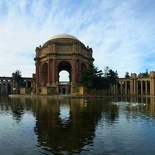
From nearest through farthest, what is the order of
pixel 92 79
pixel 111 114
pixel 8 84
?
pixel 111 114 → pixel 92 79 → pixel 8 84

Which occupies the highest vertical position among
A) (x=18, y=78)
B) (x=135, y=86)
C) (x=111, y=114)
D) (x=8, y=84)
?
(x=18, y=78)

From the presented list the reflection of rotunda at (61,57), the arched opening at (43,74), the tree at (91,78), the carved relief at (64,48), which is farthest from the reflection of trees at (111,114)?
the arched opening at (43,74)

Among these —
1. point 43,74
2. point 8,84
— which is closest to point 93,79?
point 43,74

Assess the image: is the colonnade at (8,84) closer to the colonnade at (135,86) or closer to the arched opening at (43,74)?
the arched opening at (43,74)

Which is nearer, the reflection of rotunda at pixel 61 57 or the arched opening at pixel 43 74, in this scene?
the reflection of rotunda at pixel 61 57

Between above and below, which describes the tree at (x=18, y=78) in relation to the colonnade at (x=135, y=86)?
above

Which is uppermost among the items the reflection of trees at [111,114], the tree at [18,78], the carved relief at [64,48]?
the carved relief at [64,48]

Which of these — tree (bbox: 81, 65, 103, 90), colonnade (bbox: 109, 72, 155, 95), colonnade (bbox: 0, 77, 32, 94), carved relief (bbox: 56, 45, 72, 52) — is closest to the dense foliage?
tree (bbox: 81, 65, 103, 90)

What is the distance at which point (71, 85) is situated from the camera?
3807 inches

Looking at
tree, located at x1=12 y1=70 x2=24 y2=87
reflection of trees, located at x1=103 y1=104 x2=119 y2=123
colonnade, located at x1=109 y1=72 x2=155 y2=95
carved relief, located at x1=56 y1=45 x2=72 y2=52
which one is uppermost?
carved relief, located at x1=56 y1=45 x2=72 y2=52

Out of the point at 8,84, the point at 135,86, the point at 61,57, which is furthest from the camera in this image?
the point at 8,84

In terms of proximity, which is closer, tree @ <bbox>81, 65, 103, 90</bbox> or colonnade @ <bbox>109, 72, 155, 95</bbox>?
tree @ <bbox>81, 65, 103, 90</bbox>

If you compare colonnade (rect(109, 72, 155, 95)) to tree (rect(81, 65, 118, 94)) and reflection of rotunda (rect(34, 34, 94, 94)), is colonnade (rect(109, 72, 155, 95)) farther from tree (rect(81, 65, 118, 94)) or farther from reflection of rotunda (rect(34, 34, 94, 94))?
tree (rect(81, 65, 118, 94))

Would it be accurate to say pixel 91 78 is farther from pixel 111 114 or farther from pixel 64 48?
pixel 111 114
